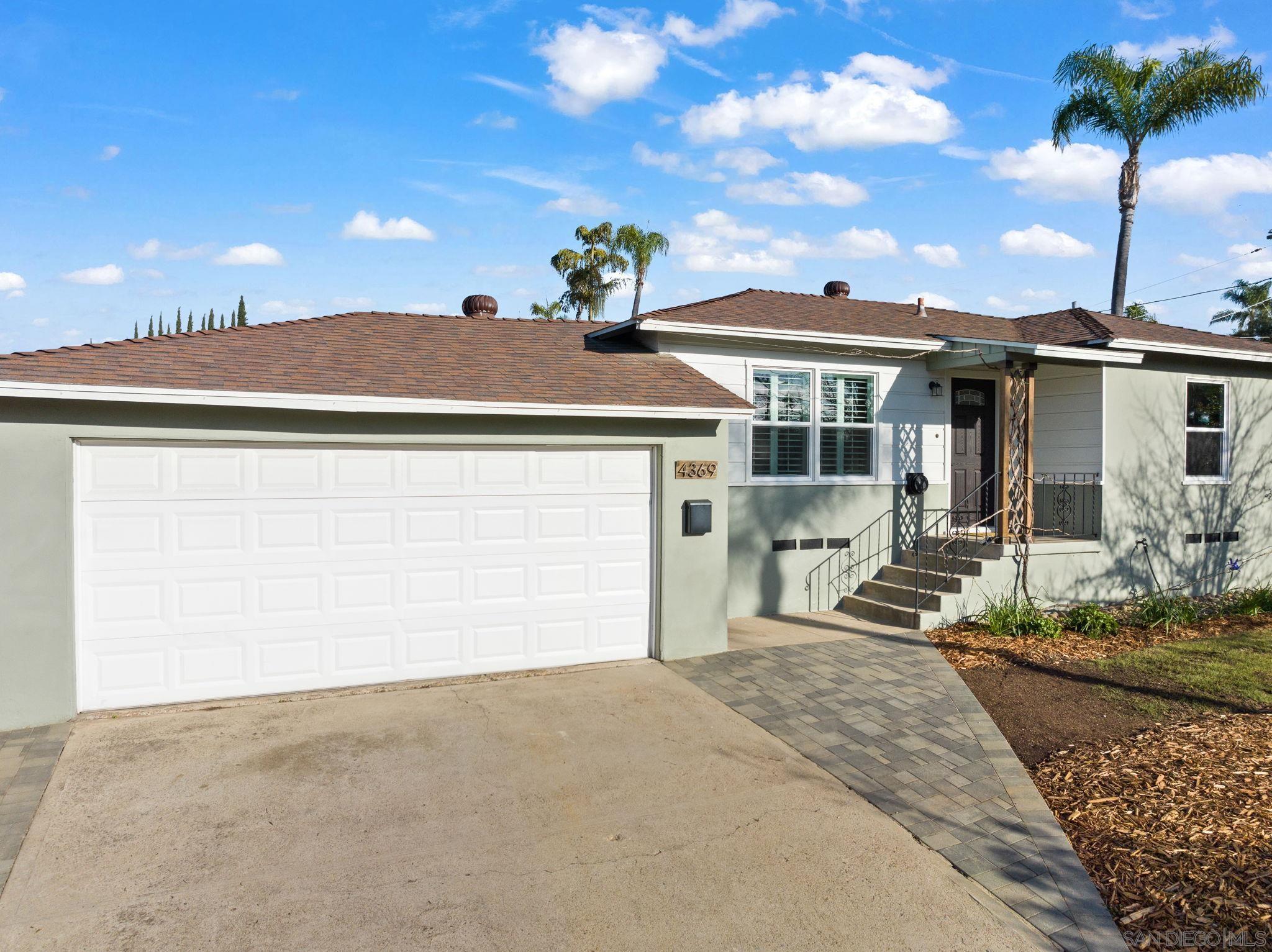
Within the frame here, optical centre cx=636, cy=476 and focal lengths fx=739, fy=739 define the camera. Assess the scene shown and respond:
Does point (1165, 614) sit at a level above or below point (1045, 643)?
above

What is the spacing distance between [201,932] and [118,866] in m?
0.88

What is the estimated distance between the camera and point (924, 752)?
5.29m

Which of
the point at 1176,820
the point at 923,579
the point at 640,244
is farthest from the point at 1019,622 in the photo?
the point at 640,244

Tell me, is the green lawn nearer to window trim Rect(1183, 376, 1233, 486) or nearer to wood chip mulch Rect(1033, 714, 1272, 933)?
wood chip mulch Rect(1033, 714, 1272, 933)

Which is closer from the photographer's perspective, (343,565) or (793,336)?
(343,565)

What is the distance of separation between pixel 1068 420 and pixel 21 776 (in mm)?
12272

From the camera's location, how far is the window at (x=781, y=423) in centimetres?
973

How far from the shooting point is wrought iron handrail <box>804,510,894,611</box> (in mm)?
10070

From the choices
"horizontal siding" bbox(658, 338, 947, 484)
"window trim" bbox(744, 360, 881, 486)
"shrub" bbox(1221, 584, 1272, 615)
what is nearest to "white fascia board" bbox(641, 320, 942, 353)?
"horizontal siding" bbox(658, 338, 947, 484)

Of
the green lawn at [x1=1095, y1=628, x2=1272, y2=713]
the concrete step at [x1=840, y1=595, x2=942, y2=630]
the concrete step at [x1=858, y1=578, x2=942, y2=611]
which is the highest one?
the concrete step at [x1=858, y1=578, x2=942, y2=611]

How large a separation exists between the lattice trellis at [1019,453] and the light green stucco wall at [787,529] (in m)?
1.44

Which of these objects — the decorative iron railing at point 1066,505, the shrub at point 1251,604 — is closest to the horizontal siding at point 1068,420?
the decorative iron railing at point 1066,505

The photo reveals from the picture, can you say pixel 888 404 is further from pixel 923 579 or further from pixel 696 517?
pixel 696 517

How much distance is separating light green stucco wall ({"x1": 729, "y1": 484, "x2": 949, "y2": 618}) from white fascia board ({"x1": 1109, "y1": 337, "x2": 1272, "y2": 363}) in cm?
365
